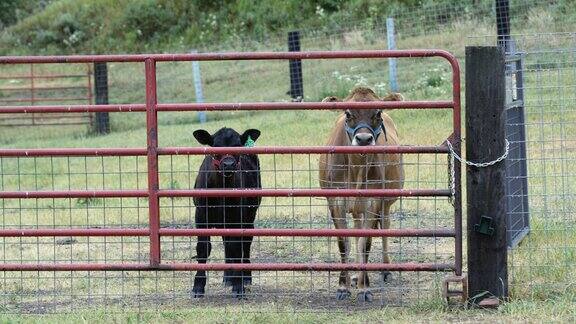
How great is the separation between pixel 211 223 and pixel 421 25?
14.2 meters

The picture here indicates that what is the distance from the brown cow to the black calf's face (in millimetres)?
715

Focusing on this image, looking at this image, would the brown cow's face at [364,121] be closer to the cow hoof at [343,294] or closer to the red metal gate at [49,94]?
the cow hoof at [343,294]

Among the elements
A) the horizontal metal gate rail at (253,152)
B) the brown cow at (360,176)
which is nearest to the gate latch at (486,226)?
the horizontal metal gate rail at (253,152)

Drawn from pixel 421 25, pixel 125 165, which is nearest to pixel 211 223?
pixel 125 165

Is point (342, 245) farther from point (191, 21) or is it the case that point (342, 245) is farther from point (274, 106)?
point (191, 21)

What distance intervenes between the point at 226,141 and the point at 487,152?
2811 millimetres

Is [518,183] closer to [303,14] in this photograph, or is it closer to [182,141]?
[182,141]

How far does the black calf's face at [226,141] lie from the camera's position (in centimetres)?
941

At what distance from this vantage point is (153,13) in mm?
32594

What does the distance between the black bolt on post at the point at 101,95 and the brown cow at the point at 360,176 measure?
1382 cm

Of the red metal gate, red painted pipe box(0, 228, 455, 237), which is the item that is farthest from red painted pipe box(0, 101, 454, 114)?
the red metal gate

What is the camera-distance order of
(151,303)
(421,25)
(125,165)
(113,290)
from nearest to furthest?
(151,303) < (113,290) < (125,165) < (421,25)

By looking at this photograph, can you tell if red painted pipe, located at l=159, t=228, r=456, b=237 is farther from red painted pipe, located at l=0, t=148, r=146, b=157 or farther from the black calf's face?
the black calf's face

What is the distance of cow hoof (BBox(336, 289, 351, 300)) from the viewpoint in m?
9.09
